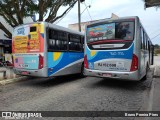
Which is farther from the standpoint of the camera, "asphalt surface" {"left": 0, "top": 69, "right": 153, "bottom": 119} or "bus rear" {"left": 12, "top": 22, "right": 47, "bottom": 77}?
"bus rear" {"left": 12, "top": 22, "right": 47, "bottom": 77}

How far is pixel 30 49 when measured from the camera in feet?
29.5

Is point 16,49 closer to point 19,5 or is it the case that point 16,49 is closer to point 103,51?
point 103,51

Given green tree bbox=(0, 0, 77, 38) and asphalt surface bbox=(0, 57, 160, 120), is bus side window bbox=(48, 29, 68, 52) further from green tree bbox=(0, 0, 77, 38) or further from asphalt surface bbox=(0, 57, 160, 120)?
green tree bbox=(0, 0, 77, 38)

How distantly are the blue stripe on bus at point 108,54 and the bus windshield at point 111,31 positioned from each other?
53cm

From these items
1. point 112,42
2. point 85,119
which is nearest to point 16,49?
point 112,42

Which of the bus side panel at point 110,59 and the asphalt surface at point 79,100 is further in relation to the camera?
the bus side panel at point 110,59

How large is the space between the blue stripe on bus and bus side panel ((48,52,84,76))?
1.35 metres

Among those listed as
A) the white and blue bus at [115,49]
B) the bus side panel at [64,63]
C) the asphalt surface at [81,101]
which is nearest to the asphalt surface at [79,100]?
the asphalt surface at [81,101]

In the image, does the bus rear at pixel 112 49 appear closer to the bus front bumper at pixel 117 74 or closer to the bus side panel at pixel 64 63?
the bus front bumper at pixel 117 74

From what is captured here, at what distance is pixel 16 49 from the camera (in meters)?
9.73

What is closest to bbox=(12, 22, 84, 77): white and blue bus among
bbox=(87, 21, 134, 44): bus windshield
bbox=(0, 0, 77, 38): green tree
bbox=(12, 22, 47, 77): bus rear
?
bbox=(12, 22, 47, 77): bus rear

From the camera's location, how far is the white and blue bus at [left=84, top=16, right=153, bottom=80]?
7801 mm

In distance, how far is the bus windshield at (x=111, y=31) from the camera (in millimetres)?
7965

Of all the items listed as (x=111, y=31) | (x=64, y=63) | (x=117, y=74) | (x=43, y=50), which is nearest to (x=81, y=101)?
(x=117, y=74)
